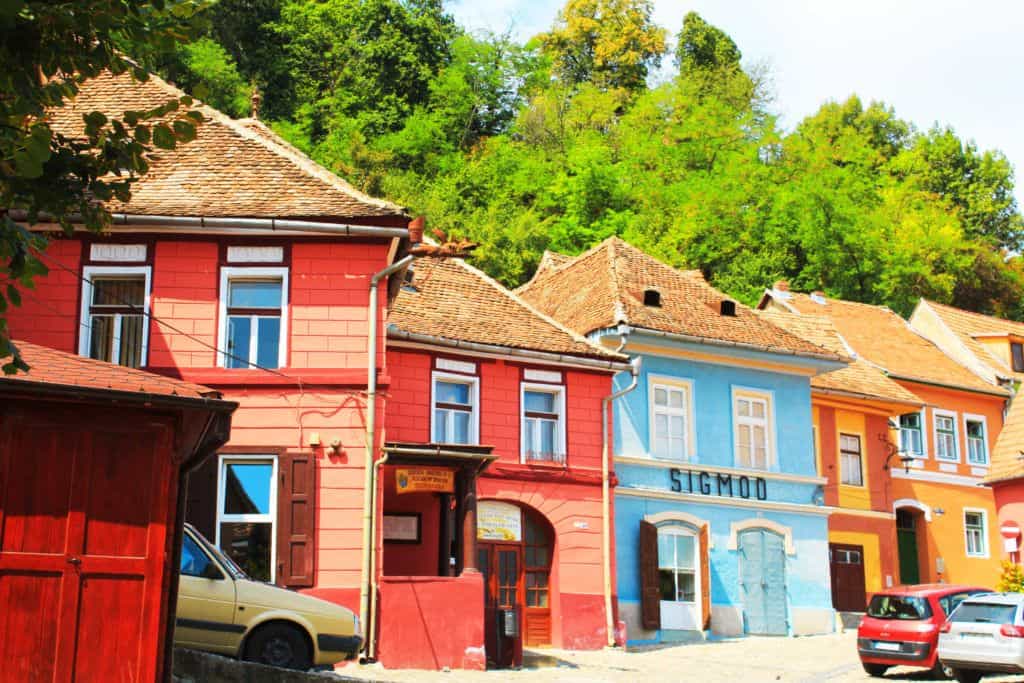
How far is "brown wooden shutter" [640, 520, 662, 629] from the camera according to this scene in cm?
2759

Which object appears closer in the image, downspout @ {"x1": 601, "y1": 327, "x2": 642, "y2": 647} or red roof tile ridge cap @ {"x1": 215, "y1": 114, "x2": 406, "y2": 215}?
red roof tile ridge cap @ {"x1": 215, "y1": 114, "x2": 406, "y2": 215}

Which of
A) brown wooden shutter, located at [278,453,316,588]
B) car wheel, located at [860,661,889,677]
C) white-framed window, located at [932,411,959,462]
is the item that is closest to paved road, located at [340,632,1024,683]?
car wheel, located at [860,661,889,677]

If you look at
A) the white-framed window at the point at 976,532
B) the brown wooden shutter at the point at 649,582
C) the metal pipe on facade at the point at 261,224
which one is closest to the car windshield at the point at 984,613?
the brown wooden shutter at the point at 649,582

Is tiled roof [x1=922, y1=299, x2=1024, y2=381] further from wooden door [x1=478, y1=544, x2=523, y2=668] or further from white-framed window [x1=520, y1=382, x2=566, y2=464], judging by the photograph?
wooden door [x1=478, y1=544, x2=523, y2=668]

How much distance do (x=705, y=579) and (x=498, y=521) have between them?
583cm

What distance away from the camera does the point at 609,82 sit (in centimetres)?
7281

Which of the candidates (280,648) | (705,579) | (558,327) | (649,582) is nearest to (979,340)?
(705,579)

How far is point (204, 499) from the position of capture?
64.8 ft

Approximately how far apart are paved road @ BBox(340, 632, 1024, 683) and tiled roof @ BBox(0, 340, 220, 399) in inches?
252

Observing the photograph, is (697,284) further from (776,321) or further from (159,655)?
(159,655)

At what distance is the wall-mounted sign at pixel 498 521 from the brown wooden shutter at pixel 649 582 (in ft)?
10.9

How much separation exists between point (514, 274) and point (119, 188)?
38.3 meters

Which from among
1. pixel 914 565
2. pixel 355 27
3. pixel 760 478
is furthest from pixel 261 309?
pixel 355 27

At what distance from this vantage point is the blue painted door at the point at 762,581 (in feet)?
97.9
